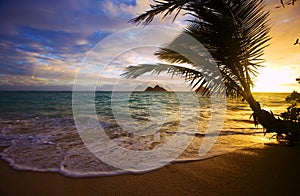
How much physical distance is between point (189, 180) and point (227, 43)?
3.01 meters

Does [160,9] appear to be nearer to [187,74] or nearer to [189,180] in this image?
[187,74]

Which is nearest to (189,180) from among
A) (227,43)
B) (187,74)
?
(187,74)

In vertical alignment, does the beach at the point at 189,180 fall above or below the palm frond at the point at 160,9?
below

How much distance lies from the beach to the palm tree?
174cm

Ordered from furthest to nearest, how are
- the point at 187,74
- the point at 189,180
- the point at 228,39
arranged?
the point at 187,74 < the point at 228,39 < the point at 189,180

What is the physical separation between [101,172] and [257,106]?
3.95 metres

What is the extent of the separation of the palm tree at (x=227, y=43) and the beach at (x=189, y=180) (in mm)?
1743

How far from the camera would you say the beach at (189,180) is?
8.09ft

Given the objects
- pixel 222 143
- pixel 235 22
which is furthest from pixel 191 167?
pixel 235 22

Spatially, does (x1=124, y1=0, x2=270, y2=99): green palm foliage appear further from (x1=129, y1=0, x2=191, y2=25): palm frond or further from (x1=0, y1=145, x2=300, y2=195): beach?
(x1=0, y1=145, x2=300, y2=195): beach

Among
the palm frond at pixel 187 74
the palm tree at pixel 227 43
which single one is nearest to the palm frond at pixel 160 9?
the palm tree at pixel 227 43

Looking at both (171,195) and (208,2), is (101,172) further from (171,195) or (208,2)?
(208,2)

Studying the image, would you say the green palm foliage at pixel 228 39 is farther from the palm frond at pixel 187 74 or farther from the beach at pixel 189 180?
the beach at pixel 189 180

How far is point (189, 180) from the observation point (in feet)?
9.09
